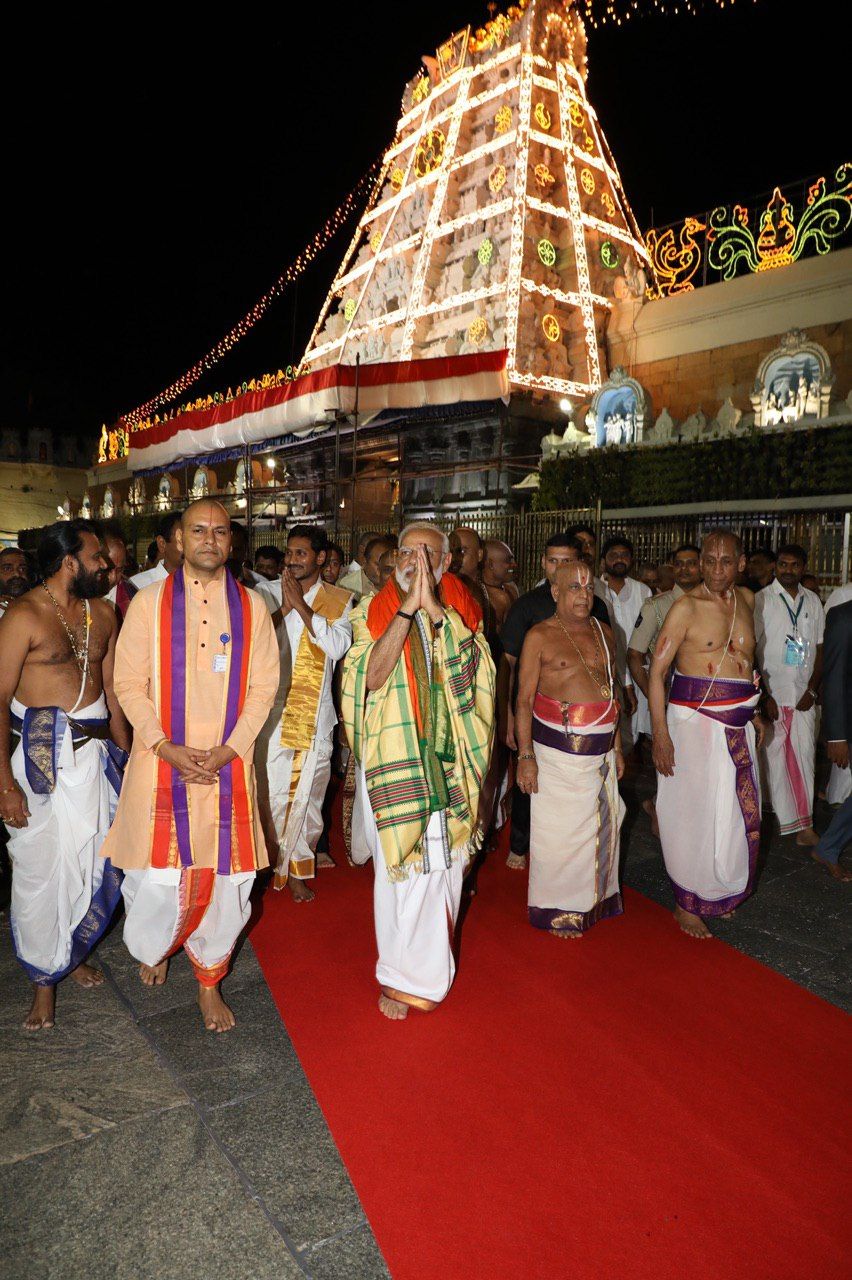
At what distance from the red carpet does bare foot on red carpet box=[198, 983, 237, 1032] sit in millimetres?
229

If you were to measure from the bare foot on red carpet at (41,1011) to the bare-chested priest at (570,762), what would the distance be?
2131mm

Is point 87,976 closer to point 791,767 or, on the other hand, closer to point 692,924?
point 692,924

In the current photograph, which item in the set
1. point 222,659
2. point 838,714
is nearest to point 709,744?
point 838,714

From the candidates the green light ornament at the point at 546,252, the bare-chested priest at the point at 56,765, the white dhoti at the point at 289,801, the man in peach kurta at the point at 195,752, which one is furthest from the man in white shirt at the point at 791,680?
the green light ornament at the point at 546,252

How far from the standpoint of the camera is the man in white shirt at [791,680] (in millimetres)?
5422

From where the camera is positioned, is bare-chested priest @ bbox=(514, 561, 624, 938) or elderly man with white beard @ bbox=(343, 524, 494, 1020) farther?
bare-chested priest @ bbox=(514, 561, 624, 938)

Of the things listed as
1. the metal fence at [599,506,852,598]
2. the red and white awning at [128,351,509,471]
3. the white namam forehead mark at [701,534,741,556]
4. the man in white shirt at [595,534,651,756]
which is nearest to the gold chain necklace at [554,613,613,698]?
the white namam forehead mark at [701,534,741,556]

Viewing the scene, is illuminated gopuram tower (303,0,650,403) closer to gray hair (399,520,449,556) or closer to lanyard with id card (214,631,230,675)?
gray hair (399,520,449,556)

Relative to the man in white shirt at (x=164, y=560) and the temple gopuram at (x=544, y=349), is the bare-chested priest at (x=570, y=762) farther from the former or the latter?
the temple gopuram at (x=544, y=349)

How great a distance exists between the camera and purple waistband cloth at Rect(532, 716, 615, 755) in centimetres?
380

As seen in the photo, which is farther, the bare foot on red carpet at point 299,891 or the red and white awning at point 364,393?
the red and white awning at point 364,393

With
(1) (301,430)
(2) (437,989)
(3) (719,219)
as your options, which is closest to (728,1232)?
(2) (437,989)

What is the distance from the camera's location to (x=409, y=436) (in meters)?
20.1

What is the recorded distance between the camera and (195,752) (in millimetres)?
2889
